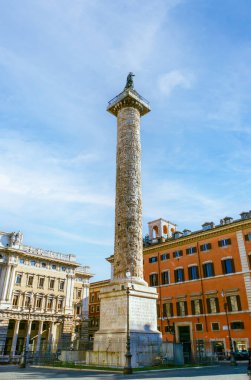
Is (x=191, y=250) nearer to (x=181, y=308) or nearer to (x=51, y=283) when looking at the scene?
(x=181, y=308)

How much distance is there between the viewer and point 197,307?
3288cm

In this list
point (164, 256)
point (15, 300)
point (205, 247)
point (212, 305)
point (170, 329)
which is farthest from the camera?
point (15, 300)

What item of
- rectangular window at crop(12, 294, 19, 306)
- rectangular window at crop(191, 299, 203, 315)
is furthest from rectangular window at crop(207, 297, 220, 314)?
Result: rectangular window at crop(12, 294, 19, 306)

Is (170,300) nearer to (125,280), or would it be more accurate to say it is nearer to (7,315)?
(125,280)

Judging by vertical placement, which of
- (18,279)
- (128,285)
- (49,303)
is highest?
(18,279)

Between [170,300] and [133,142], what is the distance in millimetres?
20754

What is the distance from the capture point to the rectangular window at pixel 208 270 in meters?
32.8

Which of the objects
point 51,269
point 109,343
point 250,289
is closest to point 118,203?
point 109,343

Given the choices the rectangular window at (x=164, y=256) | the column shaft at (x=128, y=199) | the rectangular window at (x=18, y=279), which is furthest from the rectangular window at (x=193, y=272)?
the rectangular window at (x=18, y=279)

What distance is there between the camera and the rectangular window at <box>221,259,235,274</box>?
103 ft

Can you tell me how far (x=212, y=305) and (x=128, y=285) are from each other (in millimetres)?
17156

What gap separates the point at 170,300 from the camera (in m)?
35.6

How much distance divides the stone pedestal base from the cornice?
615 inches

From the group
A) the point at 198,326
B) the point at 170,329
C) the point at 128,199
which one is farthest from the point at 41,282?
the point at 128,199
